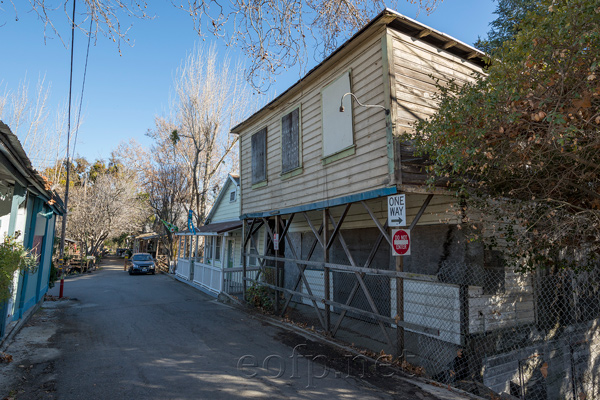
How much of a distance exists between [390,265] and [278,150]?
4612 mm

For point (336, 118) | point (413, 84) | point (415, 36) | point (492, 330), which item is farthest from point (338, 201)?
point (492, 330)

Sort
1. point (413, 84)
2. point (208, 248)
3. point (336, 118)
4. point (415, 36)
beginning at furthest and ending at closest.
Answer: point (208, 248) → point (336, 118) → point (415, 36) → point (413, 84)

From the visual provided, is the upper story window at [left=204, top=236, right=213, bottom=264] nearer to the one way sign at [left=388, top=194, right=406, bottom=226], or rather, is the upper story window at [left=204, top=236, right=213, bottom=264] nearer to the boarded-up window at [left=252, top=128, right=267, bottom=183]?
the boarded-up window at [left=252, top=128, right=267, bottom=183]

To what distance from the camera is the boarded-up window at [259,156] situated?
11391 millimetres

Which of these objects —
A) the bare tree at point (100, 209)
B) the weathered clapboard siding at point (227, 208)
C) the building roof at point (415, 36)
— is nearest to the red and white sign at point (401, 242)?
the building roof at point (415, 36)

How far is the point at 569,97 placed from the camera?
4.61 metres

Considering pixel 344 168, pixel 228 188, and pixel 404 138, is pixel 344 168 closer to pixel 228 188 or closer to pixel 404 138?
pixel 404 138

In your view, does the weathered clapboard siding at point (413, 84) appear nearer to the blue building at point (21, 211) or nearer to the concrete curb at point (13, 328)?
the blue building at point (21, 211)

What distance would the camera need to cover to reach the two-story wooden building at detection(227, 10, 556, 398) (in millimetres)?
6566

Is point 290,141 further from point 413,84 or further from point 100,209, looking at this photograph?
point 100,209

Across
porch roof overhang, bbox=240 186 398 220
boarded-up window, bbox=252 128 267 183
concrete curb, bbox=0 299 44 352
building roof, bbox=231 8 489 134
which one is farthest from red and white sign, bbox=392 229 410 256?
concrete curb, bbox=0 299 44 352

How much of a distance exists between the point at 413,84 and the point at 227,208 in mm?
15103

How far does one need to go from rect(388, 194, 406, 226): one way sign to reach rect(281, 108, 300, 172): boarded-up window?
12.2 feet

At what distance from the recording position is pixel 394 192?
6277 millimetres
